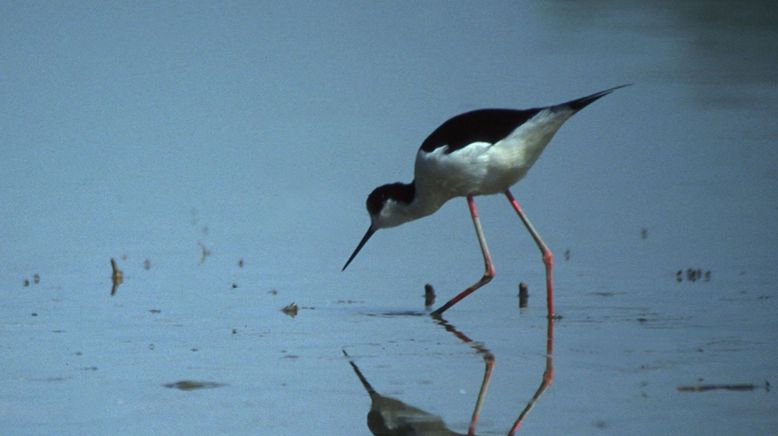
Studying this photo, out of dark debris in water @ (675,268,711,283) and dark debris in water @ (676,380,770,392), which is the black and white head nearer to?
dark debris in water @ (675,268,711,283)

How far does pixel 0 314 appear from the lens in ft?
21.2

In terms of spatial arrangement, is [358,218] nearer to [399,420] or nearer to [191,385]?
[191,385]

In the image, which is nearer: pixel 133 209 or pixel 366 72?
pixel 133 209

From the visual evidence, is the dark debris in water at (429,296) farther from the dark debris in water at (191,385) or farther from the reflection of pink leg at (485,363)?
the dark debris in water at (191,385)

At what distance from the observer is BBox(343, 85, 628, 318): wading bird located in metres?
6.76

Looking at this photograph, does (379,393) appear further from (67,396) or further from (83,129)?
(83,129)

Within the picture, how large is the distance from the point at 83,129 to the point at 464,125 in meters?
5.87

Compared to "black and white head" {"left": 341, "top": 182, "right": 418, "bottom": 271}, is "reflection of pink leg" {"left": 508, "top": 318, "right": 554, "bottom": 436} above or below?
below

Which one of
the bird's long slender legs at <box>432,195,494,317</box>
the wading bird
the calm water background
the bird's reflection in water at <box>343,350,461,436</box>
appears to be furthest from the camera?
the wading bird

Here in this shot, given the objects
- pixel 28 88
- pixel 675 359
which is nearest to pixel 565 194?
pixel 675 359

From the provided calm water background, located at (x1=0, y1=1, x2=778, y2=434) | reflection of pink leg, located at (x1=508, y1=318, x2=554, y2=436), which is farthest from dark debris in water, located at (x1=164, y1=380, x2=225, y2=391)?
reflection of pink leg, located at (x1=508, y1=318, x2=554, y2=436)

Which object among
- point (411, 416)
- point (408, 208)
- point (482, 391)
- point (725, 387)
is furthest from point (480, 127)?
point (411, 416)

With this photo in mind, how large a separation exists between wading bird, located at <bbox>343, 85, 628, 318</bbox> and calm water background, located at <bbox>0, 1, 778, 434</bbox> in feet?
1.62

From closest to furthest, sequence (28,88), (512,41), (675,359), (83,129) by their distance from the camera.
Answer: (675,359) → (83,129) → (28,88) → (512,41)
